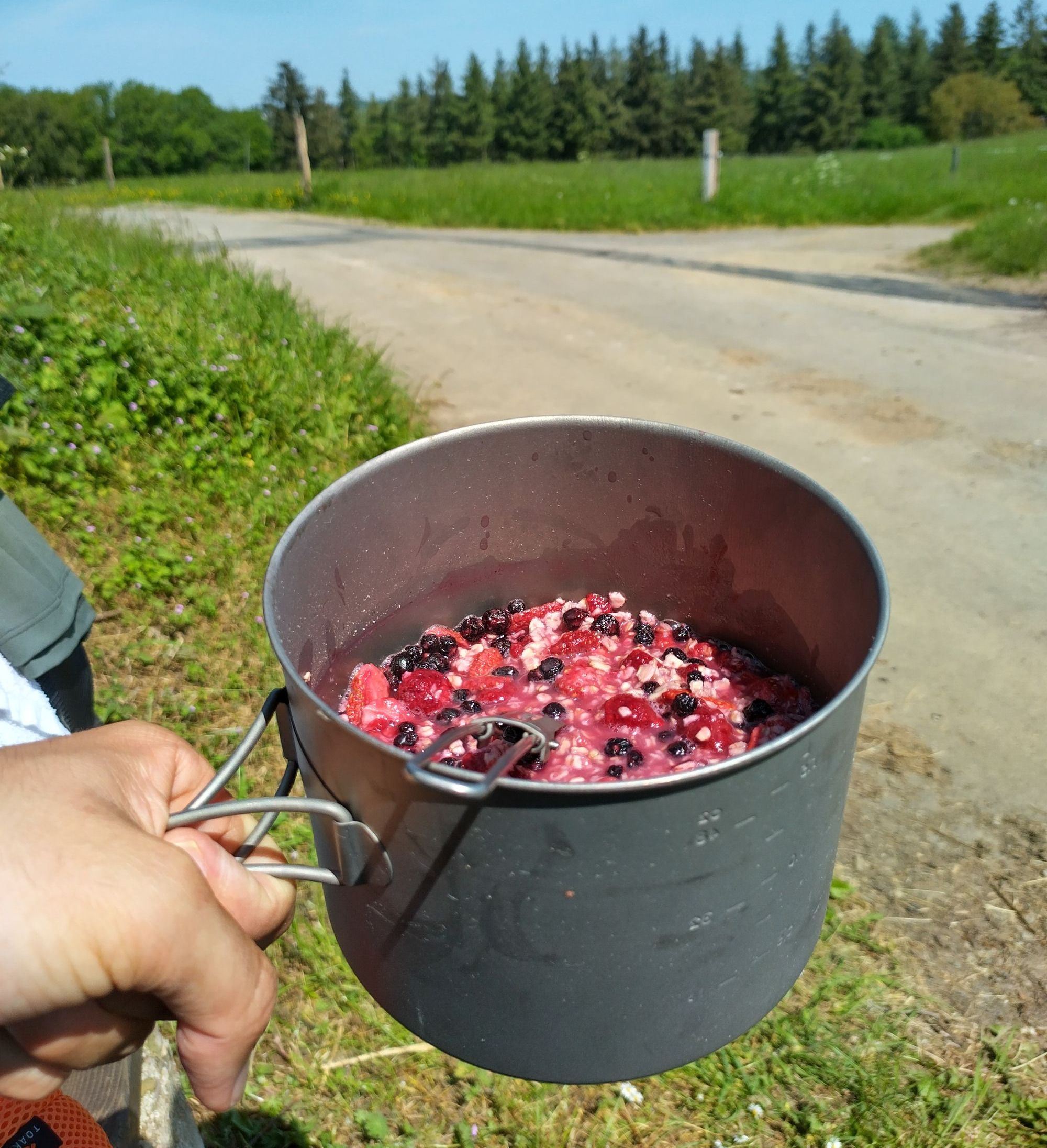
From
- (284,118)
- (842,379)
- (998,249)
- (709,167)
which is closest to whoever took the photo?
(842,379)

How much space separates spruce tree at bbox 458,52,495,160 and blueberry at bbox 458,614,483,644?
233ft

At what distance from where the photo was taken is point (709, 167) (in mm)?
15125

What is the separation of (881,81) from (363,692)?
83.0 m

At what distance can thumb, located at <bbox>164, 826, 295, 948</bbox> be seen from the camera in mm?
1140

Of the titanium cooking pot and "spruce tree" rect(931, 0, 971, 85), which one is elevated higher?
"spruce tree" rect(931, 0, 971, 85)

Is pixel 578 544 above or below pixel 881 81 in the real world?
below

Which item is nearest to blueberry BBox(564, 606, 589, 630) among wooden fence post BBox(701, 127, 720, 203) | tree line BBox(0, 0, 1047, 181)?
wooden fence post BBox(701, 127, 720, 203)

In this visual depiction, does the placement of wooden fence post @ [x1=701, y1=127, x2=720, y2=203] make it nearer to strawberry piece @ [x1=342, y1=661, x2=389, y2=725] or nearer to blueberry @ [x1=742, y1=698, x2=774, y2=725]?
blueberry @ [x1=742, y1=698, x2=774, y2=725]

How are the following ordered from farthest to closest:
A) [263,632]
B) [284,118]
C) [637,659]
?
[284,118], [263,632], [637,659]

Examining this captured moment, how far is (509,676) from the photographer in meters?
2.12

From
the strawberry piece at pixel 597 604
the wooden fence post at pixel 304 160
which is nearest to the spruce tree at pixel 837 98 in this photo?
the wooden fence post at pixel 304 160

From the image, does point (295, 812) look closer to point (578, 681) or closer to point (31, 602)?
point (578, 681)

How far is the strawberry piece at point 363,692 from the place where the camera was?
1.97m

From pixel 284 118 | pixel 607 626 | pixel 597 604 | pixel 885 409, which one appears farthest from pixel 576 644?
pixel 284 118
